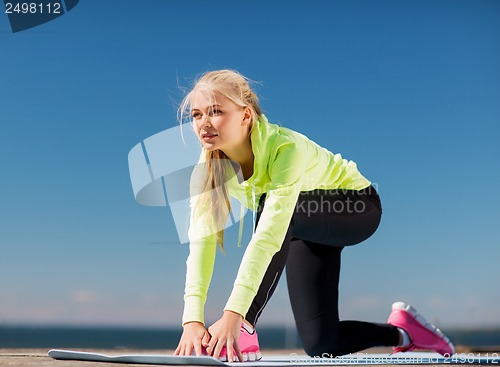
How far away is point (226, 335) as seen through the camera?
1634mm

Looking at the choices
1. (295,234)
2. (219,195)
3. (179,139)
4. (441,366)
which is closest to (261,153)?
(219,195)

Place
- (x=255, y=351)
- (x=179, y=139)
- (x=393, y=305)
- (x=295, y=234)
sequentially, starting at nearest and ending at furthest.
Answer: (x=255, y=351) < (x=295, y=234) < (x=179, y=139) < (x=393, y=305)

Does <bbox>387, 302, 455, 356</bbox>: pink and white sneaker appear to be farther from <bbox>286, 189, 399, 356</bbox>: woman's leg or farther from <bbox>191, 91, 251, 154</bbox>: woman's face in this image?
<bbox>191, 91, 251, 154</bbox>: woman's face

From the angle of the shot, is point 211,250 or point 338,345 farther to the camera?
point 338,345

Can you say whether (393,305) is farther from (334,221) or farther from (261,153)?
(261,153)

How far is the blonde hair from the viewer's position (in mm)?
2029

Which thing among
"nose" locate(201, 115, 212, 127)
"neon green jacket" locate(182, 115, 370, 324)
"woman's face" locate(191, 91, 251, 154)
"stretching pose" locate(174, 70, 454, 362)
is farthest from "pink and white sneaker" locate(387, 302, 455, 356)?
"nose" locate(201, 115, 212, 127)

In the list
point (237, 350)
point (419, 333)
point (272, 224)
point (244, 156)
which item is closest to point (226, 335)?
point (237, 350)

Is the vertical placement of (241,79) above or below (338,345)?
above

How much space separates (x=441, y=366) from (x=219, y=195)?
36.1 inches

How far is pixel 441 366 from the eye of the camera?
6.01 feet

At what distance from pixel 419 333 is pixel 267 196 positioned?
120 centimetres

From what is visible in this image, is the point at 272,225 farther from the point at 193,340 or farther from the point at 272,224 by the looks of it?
the point at 193,340

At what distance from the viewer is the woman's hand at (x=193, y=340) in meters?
1.68
